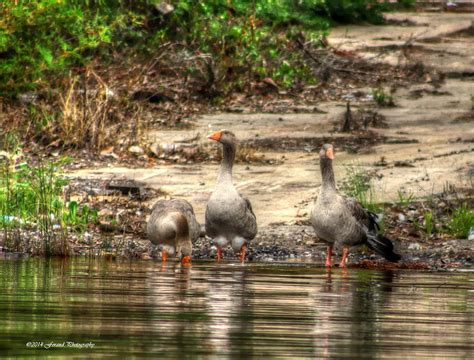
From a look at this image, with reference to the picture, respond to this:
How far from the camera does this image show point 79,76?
23203 millimetres

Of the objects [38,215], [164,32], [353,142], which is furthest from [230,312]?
[164,32]

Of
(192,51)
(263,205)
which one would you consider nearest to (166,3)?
(192,51)

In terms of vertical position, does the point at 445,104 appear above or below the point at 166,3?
below

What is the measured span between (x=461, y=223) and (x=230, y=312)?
24.4ft

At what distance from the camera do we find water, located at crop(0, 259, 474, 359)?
7023mm

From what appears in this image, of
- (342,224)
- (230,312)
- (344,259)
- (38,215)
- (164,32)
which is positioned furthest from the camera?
(164,32)

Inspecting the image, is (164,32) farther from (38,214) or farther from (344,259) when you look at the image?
(344,259)

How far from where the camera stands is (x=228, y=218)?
14.5 m

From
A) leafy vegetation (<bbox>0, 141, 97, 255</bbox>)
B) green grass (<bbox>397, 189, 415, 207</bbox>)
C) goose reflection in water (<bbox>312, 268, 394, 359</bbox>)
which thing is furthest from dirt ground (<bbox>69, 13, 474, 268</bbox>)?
goose reflection in water (<bbox>312, 268, 394, 359</bbox>)

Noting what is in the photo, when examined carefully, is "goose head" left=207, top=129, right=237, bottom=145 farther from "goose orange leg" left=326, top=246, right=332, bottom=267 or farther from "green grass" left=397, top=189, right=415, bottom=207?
"green grass" left=397, top=189, right=415, bottom=207

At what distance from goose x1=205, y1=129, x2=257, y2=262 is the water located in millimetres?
1339

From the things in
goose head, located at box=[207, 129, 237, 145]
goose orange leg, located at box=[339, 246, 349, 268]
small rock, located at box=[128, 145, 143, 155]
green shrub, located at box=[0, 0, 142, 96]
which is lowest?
goose orange leg, located at box=[339, 246, 349, 268]

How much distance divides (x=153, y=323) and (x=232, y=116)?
17.0 meters

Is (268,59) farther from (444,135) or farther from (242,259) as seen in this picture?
(242,259)
